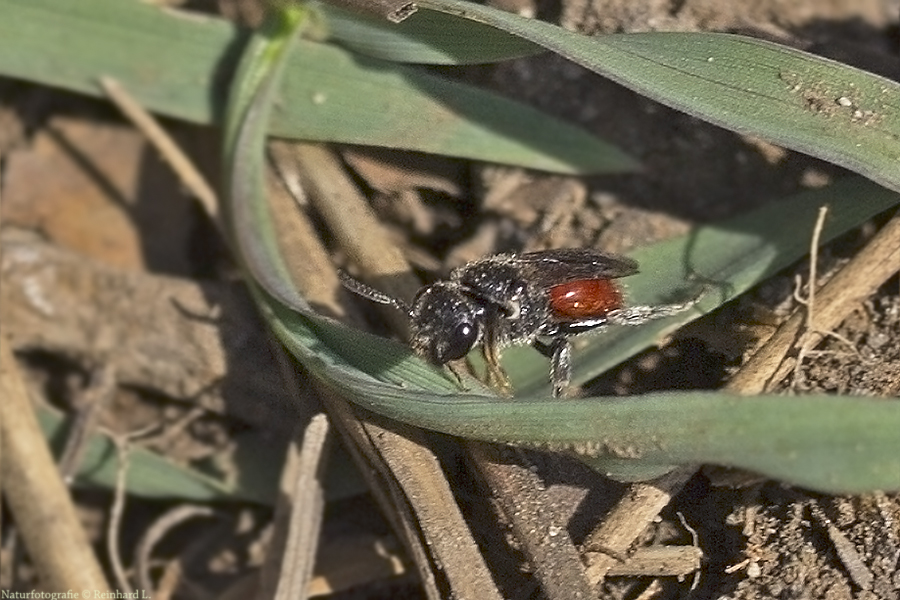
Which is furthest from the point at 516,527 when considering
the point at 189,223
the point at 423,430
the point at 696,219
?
the point at 189,223

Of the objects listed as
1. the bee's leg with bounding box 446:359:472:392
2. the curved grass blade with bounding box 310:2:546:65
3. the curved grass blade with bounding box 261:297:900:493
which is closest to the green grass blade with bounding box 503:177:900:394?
the bee's leg with bounding box 446:359:472:392

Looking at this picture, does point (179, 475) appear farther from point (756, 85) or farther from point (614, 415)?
point (756, 85)

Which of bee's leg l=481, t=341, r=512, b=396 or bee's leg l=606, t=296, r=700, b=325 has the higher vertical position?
bee's leg l=606, t=296, r=700, b=325

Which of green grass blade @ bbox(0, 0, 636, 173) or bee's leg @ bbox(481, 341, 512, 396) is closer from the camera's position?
bee's leg @ bbox(481, 341, 512, 396)

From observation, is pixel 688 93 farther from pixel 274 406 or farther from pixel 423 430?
pixel 274 406

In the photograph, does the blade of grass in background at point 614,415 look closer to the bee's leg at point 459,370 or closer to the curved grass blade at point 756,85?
the bee's leg at point 459,370

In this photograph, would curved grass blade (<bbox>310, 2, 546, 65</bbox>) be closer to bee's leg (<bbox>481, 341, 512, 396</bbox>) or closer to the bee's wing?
the bee's wing

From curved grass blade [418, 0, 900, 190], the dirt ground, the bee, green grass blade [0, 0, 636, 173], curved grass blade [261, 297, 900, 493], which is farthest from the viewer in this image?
green grass blade [0, 0, 636, 173]
